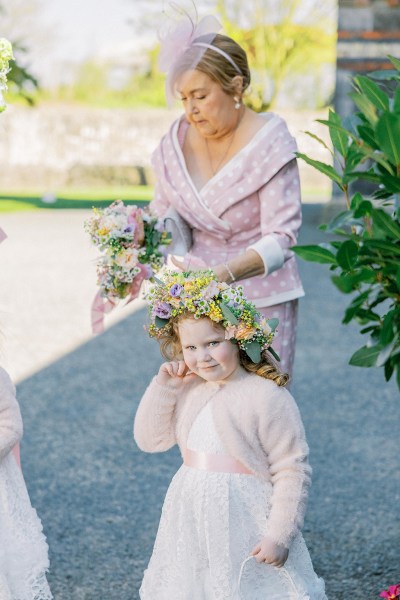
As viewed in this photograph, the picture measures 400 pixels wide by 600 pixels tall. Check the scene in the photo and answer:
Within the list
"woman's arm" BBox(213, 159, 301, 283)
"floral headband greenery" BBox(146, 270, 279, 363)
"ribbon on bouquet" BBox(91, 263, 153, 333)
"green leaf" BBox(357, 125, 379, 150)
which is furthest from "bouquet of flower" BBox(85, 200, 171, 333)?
"green leaf" BBox(357, 125, 379, 150)

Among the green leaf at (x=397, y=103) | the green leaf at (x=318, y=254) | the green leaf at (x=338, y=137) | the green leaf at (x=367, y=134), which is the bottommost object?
the green leaf at (x=318, y=254)

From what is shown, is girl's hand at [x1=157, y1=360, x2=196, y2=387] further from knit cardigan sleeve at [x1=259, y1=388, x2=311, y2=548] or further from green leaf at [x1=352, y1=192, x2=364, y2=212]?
green leaf at [x1=352, y1=192, x2=364, y2=212]

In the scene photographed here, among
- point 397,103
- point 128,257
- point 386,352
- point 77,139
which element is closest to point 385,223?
→ point 397,103

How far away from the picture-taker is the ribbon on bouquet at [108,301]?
13.0 ft

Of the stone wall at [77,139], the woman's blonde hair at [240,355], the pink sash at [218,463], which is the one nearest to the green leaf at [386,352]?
the woman's blonde hair at [240,355]

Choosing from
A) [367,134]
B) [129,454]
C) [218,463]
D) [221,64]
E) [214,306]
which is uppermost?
[367,134]

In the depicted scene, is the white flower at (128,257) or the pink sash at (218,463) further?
the white flower at (128,257)

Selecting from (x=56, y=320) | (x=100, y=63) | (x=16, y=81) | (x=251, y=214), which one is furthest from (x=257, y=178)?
(x=100, y=63)

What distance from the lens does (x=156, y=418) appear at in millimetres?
3357

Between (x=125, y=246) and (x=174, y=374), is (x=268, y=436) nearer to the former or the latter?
(x=174, y=374)

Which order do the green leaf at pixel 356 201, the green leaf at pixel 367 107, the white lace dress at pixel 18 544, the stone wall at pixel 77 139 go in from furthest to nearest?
1. the stone wall at pixel 77 139
2. the white lace dress at pixel 18 544
3. the green leaf at pixel 356 201
4. the green leaf at pixel 367 107

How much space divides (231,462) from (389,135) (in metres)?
1.02

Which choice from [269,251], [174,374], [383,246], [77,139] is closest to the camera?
[383,246]

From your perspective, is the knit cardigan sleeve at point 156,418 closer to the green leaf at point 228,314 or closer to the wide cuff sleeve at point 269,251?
the green leaf at point 228,314
